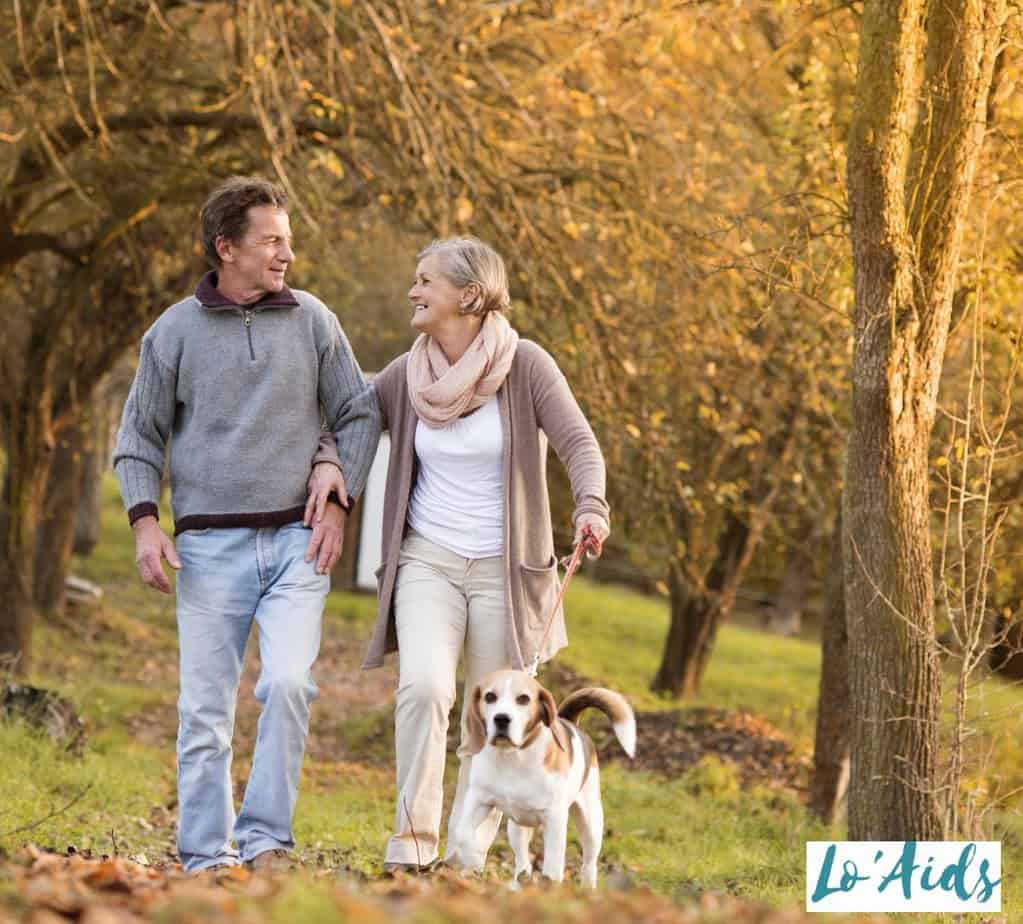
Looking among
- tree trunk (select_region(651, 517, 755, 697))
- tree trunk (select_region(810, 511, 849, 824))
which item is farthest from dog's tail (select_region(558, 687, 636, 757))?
tree trunk (select_region(651, 517, 755, 697))

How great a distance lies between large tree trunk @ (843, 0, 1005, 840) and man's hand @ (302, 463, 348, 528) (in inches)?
106

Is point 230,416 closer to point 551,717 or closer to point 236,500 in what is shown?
point 236,500

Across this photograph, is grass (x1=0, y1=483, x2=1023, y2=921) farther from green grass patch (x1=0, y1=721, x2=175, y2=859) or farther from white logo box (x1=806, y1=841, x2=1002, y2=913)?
white logo box (x1=806, y1=841, x2=1002, y2=913)

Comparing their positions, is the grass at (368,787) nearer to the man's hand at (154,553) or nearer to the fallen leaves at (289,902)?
the fallen leaves at (289,902)

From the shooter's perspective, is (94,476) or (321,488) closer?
(321,488)

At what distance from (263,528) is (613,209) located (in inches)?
266

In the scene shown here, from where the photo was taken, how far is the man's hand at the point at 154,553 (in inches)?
222

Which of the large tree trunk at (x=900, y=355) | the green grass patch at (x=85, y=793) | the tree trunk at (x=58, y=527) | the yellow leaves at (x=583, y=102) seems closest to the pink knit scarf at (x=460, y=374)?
the large tree trunk at (x=900, y=355)

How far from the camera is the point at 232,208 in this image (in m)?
5.79

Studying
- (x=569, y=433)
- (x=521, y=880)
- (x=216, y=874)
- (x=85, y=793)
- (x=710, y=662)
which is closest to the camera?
(x=216, y=874)

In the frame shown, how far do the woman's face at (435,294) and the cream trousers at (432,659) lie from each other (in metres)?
0.78

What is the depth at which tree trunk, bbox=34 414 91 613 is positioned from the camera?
17.9 metres

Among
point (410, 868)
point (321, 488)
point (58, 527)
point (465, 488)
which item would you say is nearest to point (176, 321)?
point (321, 488)

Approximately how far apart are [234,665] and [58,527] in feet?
42.8
